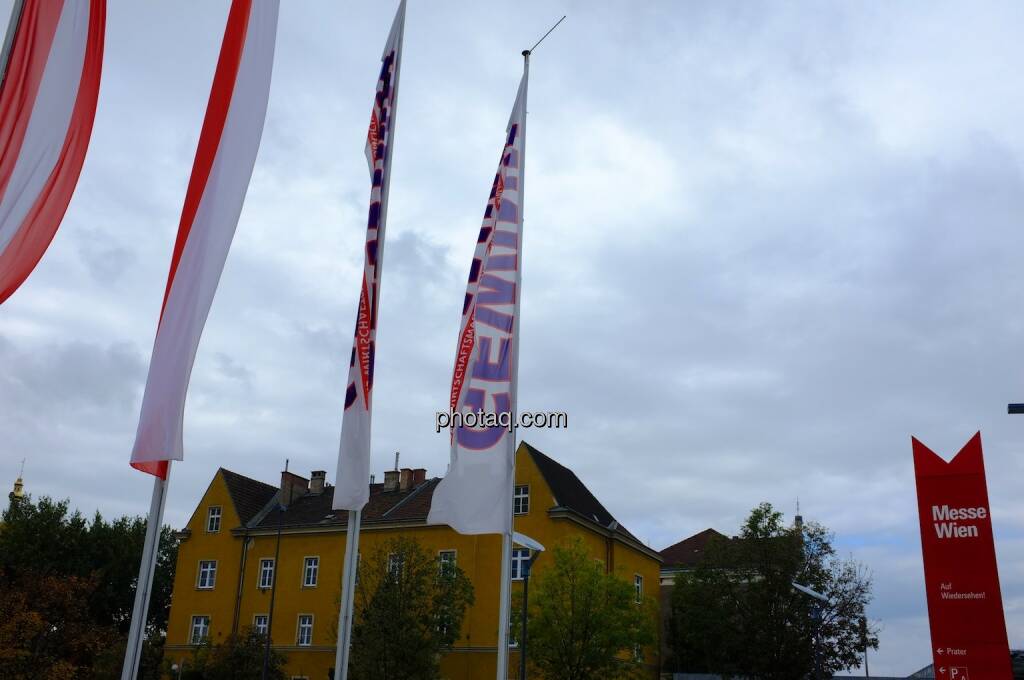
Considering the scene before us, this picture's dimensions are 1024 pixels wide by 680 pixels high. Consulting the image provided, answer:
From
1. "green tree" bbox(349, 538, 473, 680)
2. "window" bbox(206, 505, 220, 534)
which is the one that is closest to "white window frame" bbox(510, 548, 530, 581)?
"green tree" bbox(349, 538, 473, 680)

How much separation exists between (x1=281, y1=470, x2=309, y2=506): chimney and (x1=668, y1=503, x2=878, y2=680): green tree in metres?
25.5

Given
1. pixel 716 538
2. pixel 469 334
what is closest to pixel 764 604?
pixel 716 538

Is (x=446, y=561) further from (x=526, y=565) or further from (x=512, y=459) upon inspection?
(x=512, y=459)

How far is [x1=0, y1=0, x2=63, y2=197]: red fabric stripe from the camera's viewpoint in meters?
10.9

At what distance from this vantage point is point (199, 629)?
5678cm

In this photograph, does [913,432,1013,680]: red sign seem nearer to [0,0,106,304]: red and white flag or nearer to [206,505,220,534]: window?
[0,0,106,304]: red and white flag

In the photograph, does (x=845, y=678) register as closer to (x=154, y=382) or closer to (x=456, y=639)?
(x=456, y=639)

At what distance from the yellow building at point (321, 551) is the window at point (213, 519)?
0.21 ft

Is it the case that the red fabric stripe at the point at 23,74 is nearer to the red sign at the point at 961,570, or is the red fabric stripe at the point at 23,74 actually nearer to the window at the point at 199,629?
the red sign at the point at 961,570

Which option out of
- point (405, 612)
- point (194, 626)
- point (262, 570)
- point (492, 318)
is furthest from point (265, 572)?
point (492, 318)

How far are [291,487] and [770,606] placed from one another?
3067 centimetres

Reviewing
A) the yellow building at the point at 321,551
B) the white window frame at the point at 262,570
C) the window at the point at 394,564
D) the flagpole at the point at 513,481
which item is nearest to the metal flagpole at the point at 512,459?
the flagpole at the point at 513,481

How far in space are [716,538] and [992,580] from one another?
3965 cm

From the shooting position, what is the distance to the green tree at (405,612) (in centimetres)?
4119
